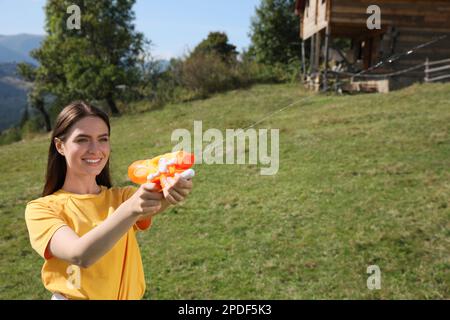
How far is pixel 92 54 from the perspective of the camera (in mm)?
21516

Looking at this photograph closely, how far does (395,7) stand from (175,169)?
16.6 m


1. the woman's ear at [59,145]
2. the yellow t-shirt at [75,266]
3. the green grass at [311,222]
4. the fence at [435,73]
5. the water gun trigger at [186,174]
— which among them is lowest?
the green grass at [311,222]

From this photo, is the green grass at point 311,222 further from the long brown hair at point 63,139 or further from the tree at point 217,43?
the tree at point 217,43

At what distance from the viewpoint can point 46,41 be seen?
2325cm

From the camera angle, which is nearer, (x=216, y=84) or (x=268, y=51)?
(x=216, y=84)

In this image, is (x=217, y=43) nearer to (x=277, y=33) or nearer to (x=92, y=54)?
(x=277, y=33)

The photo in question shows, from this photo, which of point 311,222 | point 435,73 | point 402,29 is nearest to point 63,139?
point 311,222

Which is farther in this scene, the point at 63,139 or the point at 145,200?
the point at 63,139

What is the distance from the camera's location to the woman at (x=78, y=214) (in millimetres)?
1655

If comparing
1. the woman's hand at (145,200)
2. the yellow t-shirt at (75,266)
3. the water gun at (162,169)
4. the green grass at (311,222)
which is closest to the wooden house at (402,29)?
the green grass at (311,222)

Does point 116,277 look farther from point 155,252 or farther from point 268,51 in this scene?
point 268,51

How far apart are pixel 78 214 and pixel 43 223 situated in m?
0.14

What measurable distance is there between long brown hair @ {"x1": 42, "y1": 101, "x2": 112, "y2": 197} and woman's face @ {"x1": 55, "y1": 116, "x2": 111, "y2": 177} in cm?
3
